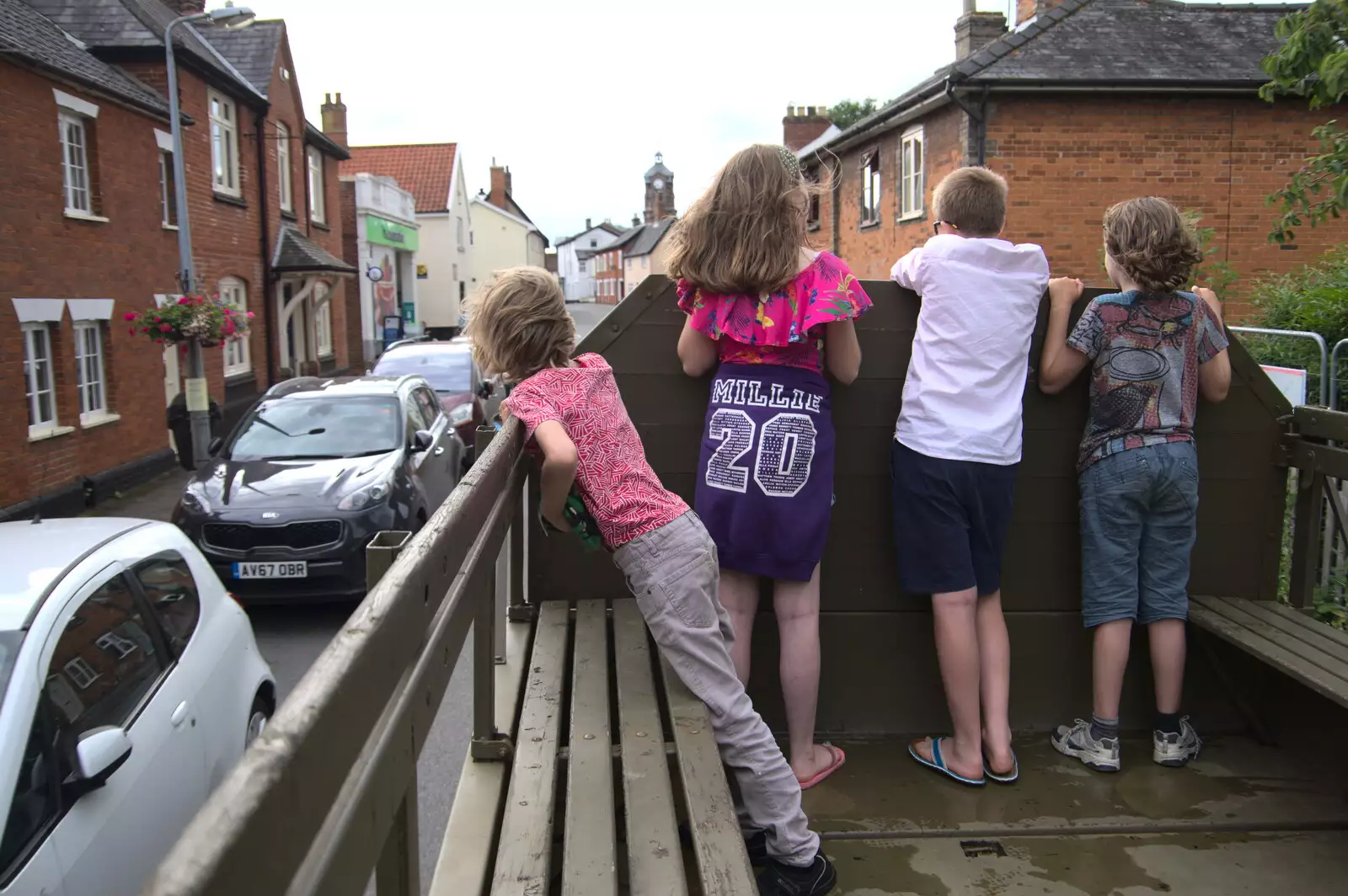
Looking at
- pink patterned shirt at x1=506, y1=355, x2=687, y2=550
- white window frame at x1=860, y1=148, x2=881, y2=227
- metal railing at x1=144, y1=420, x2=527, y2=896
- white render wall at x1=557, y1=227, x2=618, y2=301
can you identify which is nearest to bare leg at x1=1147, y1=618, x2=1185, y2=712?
pink patterned shirt at x1=506, y1=355, x2=687, y2=550

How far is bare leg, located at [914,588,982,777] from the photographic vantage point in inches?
126

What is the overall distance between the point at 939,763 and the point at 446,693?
5.12ft

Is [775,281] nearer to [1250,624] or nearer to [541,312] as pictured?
[541,312]

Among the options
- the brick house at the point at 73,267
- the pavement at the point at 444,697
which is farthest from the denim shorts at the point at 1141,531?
the brick house at the point at 73,267

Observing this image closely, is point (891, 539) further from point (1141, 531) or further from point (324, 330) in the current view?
point (324, 330)

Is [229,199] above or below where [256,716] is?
above

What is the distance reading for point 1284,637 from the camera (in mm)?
3158

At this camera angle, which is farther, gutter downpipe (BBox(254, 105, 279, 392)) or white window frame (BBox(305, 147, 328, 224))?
white window frame (BBox(305, 147, 328, 224))

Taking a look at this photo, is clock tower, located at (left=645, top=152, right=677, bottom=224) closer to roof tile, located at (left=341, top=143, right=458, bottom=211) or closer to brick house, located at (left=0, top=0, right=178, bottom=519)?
roof tile, located at (left=341, top=143, right=458, bottom=211)

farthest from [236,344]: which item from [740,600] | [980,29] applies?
[740,600]

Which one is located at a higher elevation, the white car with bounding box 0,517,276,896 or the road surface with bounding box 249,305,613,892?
the white car with bounding box 0,517,276,896

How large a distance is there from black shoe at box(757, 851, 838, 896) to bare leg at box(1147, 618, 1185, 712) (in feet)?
4.45

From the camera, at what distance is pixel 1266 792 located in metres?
3.18

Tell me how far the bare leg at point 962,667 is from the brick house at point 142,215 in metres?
4.96
